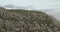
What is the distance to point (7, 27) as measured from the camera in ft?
62.7

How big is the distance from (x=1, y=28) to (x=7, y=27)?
26.8 inches

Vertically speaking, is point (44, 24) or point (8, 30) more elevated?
point (8, 30)

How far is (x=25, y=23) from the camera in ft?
71.2

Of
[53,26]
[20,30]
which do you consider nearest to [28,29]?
[20,30]

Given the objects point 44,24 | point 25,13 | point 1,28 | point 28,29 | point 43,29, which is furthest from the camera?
point 25,13

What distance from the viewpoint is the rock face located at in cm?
1935

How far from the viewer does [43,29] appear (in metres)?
22.0

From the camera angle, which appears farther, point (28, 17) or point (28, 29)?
point (28, 17)

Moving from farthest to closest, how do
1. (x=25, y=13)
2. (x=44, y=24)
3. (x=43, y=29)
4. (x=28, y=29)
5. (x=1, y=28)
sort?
1. (x=25, y=13)
2. (x=44, y=24)
3. (x=43, y=29)
4. (x=28, y=29)
5. (x=1, y=28)

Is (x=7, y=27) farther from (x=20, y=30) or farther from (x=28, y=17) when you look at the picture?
(x=28, y=17)

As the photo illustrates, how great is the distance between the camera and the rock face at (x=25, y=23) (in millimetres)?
19347

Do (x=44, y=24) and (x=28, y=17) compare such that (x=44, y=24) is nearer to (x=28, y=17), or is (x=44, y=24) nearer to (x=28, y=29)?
(x=28, y=17)

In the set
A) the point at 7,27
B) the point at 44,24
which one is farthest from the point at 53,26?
the point at 7,27

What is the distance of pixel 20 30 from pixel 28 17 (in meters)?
4.38
